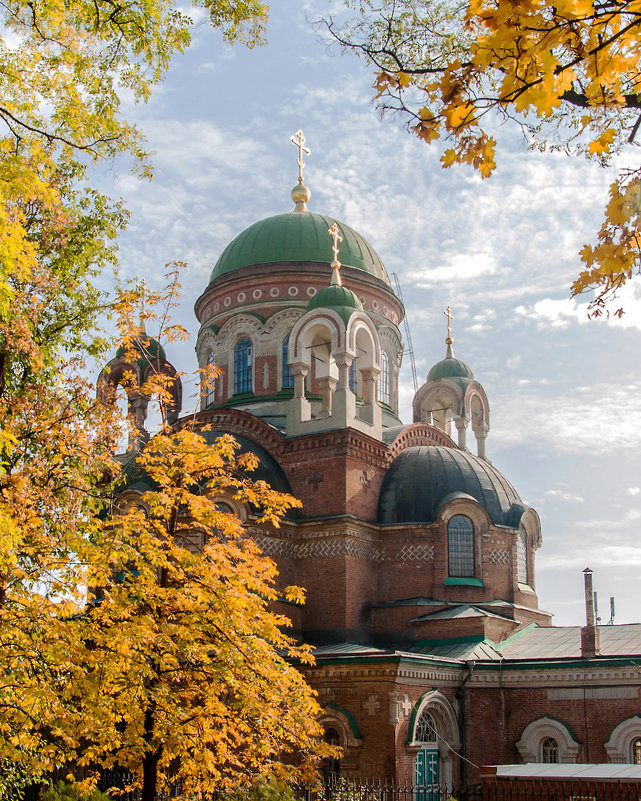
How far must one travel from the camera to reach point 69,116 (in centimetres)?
1072

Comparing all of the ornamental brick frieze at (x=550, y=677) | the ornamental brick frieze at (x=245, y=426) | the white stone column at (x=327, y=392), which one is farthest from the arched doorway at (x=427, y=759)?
the white stone column at (x=327, y=392)

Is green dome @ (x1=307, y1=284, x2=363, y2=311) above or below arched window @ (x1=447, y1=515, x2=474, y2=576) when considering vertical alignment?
above

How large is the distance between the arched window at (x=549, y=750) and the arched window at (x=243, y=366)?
492 inches

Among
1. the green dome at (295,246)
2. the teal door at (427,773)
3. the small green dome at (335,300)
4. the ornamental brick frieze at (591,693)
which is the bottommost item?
the teal door at (427,773)

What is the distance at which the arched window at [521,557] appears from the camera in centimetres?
2350

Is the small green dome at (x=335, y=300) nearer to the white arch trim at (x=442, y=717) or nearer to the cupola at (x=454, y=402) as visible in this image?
the cupola at (x=454, y=402)

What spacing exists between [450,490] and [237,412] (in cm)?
590

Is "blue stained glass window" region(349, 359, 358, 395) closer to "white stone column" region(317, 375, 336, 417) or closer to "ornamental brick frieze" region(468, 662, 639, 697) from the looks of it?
"white stone column" region(317, 375, 336, 417)

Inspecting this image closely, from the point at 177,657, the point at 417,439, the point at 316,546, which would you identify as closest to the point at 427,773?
the point at 316,546

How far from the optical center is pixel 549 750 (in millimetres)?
19000

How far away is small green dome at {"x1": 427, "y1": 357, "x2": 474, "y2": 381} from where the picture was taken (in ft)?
91.2

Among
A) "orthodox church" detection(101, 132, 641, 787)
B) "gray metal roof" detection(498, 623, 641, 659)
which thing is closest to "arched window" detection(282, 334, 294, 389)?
"orthodox church" detection(101, 132, 641, 787)

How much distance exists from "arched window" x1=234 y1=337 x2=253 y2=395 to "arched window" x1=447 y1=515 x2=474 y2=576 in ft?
24.6

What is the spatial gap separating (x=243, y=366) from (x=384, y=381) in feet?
14.3
